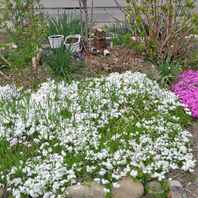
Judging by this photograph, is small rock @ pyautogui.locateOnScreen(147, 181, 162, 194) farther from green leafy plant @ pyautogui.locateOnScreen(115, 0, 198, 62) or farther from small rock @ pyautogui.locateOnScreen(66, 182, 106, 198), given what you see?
green leafy plant @ pyautogui.locateOnScreen(115, 0, 198, 62)

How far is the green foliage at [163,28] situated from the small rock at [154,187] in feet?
7.86

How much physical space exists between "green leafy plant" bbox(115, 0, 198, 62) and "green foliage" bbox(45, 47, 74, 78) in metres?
1.10

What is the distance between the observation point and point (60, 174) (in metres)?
3.37

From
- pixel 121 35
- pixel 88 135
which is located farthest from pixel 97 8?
pixel 88 135

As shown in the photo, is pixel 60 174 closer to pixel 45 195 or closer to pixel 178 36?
pixel 45 195

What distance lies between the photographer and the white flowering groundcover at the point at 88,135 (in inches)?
135

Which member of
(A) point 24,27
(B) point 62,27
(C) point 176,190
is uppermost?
(A) point 24,27

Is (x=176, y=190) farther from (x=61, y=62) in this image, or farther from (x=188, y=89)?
(x=61, y=62)

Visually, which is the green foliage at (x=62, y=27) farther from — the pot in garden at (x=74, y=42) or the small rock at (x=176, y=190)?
the small rock at (x=176, y=190)

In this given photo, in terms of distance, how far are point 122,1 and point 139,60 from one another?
14.3ft

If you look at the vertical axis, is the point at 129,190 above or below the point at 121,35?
below

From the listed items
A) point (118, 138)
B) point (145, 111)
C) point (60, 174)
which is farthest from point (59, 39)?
point (60, 174)

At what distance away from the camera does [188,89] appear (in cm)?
484

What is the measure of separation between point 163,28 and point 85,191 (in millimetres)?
3268
